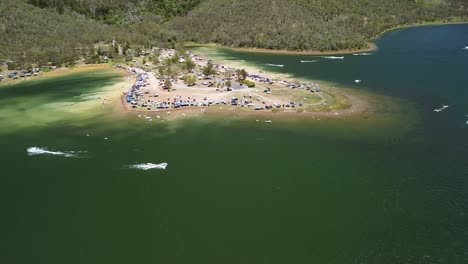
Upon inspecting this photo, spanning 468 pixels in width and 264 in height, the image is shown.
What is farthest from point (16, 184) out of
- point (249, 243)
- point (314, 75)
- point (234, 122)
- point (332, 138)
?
point (314, 75)

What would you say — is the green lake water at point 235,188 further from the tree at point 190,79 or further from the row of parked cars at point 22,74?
the row of parked cars at point 22,74

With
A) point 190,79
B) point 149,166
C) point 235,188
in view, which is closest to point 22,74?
point 190,79

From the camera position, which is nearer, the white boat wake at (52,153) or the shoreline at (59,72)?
the white boat wake at (52,153)

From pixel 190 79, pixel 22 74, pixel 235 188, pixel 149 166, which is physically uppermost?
pixel 22 74

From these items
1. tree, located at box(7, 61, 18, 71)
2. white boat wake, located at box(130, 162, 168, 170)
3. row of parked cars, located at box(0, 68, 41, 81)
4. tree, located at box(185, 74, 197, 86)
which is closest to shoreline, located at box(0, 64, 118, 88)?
row of parked cars, located at box(0, 68, 41, 81)

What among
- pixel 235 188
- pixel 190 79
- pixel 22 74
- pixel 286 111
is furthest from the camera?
pixel 22 74

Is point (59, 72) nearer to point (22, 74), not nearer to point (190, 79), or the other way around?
point (22, 74)

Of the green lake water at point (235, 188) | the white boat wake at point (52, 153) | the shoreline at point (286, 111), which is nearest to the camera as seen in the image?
the green lake water at point (235, 188)

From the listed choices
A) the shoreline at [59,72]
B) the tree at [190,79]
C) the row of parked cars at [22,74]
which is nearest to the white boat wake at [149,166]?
the tree at [190,79]
